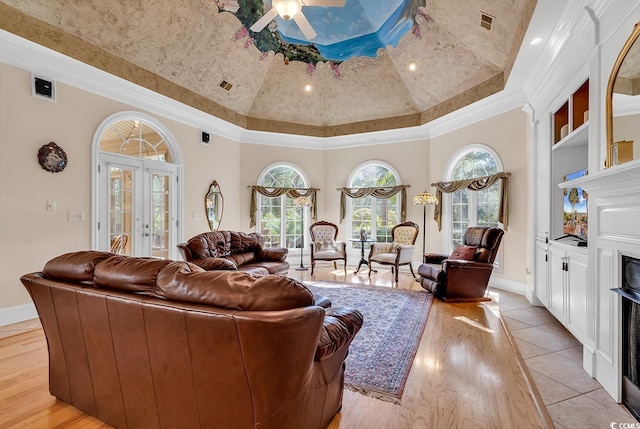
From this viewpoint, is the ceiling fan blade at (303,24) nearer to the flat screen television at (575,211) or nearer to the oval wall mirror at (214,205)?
the flat screen television at (575,211)

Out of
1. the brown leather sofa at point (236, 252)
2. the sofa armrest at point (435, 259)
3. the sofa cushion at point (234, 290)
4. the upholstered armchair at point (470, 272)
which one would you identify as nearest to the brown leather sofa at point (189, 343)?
the sofa cushion at point (234, 290)

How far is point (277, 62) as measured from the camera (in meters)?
6.04

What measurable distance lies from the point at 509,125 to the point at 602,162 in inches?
122

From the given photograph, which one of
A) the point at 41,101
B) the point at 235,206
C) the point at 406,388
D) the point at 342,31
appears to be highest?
the point at 342,31

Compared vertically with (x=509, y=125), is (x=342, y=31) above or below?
above

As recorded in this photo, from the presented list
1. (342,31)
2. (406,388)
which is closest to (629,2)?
(406,388)

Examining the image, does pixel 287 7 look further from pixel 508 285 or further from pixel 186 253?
pixel 508 285

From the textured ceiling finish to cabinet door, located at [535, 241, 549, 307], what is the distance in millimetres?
2556

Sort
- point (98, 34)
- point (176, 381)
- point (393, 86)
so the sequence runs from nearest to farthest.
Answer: point (176, 381)
point (98, 34)
point (393, 86)

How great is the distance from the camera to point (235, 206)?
22.0 ft

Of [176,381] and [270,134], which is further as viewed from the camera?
[270,134]

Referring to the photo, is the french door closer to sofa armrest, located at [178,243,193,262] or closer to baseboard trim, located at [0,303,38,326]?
baseboard trim, located at [0,303,38,326]

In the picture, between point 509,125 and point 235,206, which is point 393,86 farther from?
point 235,206

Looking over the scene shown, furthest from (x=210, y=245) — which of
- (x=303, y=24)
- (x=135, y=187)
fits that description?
(x=303, y=24)
